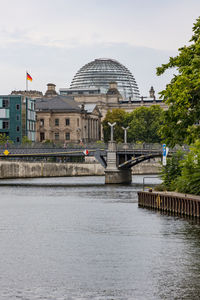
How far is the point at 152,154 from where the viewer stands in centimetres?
11862

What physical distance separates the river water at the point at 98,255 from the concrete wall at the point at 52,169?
243 feet

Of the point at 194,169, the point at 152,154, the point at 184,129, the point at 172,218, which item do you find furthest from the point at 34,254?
the point at 152,154

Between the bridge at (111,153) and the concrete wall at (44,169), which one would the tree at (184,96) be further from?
the concrete wall at (44,169)

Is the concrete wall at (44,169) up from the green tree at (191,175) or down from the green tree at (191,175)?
up

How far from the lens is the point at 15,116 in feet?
557

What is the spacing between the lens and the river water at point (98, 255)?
3098 cm

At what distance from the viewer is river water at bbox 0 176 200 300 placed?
3098 centimetres

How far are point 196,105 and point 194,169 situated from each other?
12.8 m

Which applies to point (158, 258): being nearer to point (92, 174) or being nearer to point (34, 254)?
point (34, 254)

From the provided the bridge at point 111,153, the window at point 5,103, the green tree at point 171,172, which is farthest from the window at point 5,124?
the green tree at point 171,172

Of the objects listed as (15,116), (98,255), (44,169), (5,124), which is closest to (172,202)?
(98,255)

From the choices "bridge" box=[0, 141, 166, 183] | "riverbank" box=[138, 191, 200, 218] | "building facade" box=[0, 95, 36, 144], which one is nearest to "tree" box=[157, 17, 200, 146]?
"riverbank" box=[138, 191, 200, 218]

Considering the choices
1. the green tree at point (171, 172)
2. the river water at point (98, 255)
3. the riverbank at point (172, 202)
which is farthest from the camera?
the green tree at point (171, 172)

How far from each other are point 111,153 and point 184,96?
258ft
